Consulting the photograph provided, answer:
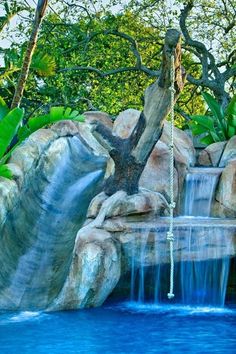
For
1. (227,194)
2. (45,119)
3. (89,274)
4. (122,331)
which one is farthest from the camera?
(45,119)

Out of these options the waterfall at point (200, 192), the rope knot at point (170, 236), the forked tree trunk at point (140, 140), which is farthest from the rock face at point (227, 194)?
the rope knot at point (170, 236)

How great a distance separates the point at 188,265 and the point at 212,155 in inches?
221

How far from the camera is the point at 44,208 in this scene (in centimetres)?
1233

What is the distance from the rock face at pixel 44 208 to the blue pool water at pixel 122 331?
70 cm

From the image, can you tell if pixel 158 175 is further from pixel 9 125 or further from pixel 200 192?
pixel 9 125

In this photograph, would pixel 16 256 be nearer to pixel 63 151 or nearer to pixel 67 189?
pixel 67 189

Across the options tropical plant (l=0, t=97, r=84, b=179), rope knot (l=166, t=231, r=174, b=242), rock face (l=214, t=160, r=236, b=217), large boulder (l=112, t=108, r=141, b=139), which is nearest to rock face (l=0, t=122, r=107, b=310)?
tropical plant (l=0, t=97, r=84, b=179)

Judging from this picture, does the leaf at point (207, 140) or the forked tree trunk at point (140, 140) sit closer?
the forked tree trunk at point (140, 140)

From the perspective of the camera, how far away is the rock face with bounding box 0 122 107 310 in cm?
924

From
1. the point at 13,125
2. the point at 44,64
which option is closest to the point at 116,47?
the point at 44,64

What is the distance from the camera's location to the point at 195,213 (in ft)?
39.7

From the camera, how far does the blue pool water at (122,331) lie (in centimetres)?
717

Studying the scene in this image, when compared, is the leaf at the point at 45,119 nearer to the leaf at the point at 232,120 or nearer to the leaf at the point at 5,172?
the leaf at the point at 5,172

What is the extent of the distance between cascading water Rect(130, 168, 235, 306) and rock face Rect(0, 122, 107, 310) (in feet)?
3.21
